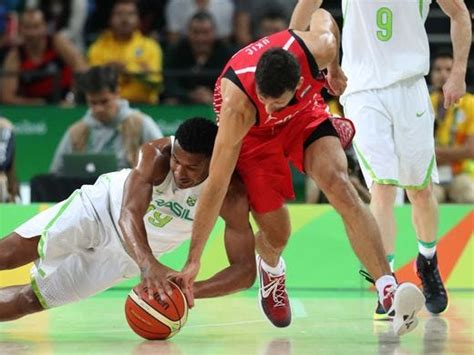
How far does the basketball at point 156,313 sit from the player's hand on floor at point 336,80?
150cm

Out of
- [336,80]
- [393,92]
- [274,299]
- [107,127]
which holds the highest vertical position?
[336,80]

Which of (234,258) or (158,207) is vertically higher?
(158,207)

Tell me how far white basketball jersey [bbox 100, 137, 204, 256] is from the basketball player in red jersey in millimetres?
334

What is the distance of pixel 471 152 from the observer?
9961mm

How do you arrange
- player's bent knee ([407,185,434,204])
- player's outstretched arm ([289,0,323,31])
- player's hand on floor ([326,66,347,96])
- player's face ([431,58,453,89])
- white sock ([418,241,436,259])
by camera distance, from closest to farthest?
player's hand on floor ([326,66,347,96])
player's outstretched arm ([289,0,323,31])
player's bent knee ([407,185,434,204])
white sock ([418,241,436,259])
player's face ([431,58,453,89])

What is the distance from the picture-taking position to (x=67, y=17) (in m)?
12.7

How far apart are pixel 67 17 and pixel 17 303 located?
667cm

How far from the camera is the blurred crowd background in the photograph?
32.0 ft

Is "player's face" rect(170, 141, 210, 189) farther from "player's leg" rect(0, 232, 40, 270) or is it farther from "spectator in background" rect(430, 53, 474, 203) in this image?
"spectator in background" rect(430, 53, 474, 203)

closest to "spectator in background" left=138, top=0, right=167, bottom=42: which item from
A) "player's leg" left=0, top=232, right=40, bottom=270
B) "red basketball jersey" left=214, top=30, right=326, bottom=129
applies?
"player's leg" left=0, top=232, right=40, bottom=270

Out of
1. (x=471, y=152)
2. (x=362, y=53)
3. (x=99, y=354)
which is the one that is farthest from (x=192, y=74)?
(x=99, y=354)

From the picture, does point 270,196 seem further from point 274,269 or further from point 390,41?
point 390,41

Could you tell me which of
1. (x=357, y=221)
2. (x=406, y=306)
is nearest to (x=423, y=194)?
(x=357, y=221)

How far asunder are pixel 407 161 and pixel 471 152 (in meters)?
2.99
